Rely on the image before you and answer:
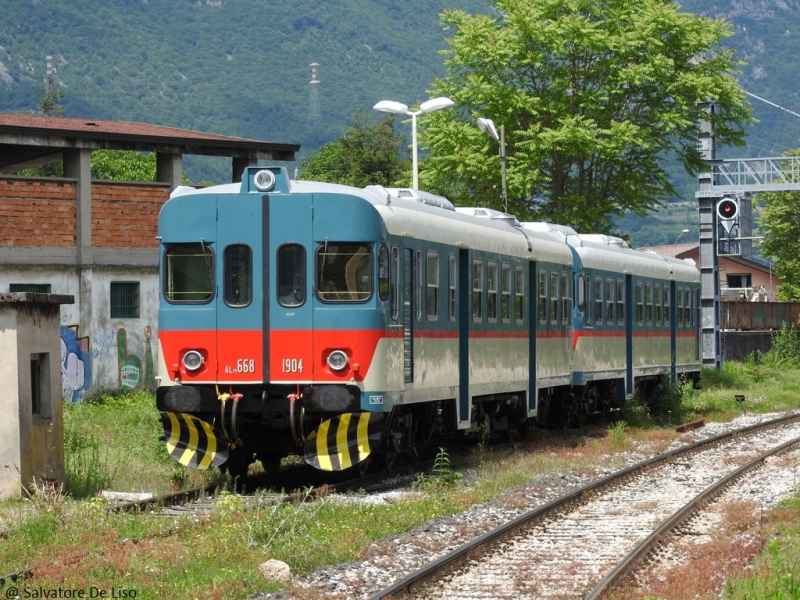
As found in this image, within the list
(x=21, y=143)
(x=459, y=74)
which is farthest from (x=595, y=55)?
(x=21, y=143)

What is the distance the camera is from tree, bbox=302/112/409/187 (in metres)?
71.8

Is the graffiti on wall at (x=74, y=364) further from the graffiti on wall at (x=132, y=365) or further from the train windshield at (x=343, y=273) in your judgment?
the train windshield at (x=343, y=273)

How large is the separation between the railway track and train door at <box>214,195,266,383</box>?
11.4 ft

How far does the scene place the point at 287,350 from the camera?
1445 cm

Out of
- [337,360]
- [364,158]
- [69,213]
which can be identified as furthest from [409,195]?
[364,158]

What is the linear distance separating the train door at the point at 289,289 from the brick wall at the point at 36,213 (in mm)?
11478

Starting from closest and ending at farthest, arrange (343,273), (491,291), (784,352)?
(343,273), (491,291), (784,352)

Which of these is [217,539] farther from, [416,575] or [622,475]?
[622,475]

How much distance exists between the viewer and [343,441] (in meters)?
14.4

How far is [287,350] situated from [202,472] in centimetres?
247

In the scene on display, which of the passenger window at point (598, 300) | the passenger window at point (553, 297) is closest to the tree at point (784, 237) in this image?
the passenger window at point (598, 300)

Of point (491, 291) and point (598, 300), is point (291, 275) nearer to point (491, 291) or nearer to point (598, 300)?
point (491, 291)

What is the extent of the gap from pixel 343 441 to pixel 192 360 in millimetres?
1831

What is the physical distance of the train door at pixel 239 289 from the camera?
14.5 m
